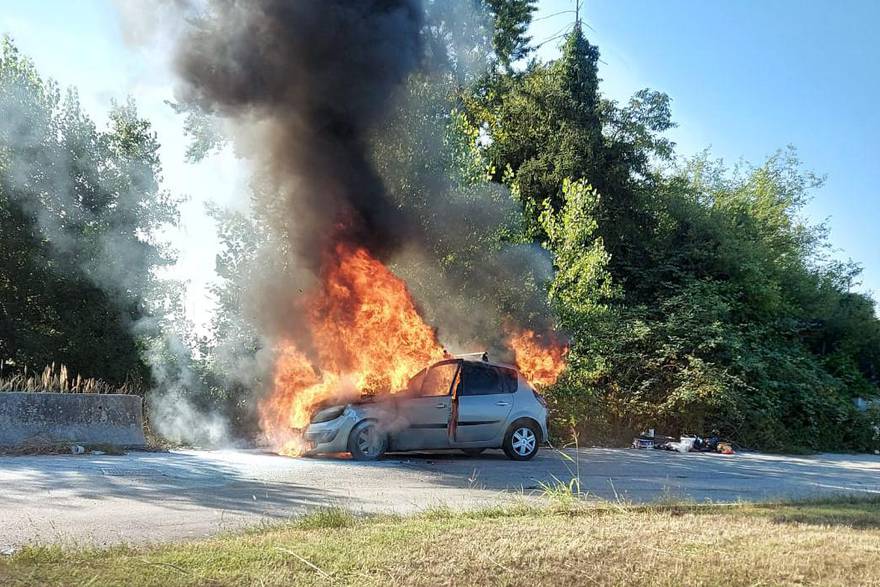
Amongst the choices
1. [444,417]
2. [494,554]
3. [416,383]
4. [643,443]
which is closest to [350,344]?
[416,383]

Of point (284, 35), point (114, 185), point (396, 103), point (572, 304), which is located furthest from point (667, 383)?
point (114, 185)

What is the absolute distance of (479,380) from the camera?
438 inches

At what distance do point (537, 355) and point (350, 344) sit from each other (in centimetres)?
434

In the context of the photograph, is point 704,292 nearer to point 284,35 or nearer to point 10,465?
point 284,35

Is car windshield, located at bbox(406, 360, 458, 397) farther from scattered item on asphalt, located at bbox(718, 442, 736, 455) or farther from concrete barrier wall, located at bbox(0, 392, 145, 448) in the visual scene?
scattered item on asphalt, located at bbox(718, 442, 736, 455)

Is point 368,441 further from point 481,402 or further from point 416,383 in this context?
point 481,402

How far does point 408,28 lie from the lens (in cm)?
1201

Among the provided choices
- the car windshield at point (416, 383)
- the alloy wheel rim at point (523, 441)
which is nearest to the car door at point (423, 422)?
the car windshield at point (416, 383)

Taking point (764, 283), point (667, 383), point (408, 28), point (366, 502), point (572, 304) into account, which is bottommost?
point (366, 502)

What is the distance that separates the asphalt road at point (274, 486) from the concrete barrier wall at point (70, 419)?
72 cm

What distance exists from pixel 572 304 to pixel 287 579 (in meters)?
14.4

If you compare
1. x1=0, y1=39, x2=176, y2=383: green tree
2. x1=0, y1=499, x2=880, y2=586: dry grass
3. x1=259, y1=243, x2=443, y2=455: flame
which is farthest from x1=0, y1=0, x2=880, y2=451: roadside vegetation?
x1=0, y1=499, x2=880, y2=586: dry grass

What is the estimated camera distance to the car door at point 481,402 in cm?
1091

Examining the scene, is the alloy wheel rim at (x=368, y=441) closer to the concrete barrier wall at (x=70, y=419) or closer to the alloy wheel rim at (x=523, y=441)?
the alloy wheel rim at (x=523, y=441)
